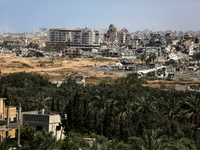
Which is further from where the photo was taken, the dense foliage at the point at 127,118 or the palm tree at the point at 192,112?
the palm tree at the point at 192,112

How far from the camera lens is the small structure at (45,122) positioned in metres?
28.7

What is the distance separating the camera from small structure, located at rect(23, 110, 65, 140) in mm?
28703

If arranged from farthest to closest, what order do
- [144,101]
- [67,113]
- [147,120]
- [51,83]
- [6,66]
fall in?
[6,66] < [51,83] < [144,101] < [147,120] < [67,113]

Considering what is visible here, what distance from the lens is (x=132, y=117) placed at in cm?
3347

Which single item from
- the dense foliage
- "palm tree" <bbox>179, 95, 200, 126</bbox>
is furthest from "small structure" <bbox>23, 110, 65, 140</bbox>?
"palm tree" <bbox>179, 95, 200, 126</bbox>

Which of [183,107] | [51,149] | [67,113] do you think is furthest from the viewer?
[183,107]

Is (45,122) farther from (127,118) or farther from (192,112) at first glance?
(192,112)

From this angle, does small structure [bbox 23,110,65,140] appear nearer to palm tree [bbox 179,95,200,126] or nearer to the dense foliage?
the dense foliage

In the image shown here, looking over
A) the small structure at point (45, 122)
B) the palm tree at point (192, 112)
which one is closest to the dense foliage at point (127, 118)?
the palm tree at point (192, 112)

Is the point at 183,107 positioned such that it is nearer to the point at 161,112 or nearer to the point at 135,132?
the point at 161,112

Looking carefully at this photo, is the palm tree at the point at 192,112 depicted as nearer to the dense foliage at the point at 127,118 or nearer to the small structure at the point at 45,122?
the dense foliage at the point at 127,118

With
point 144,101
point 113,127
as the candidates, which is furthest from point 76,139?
point 144,101

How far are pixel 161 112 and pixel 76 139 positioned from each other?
13204 mm

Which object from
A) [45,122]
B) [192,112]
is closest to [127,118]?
[192,112]
